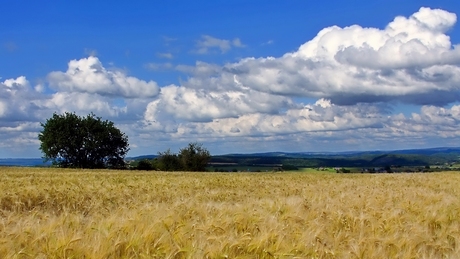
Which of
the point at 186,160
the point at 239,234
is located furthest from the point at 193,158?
the point at 239,234

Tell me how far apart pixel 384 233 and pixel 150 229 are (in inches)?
131

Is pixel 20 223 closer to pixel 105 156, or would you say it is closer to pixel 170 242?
pixel 170 242

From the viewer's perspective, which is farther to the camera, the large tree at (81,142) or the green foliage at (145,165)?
the green foliage at (145,165)

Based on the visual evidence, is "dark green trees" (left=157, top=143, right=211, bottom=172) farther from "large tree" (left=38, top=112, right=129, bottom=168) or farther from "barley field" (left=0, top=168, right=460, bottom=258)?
"barley field" (left=0, top=168, right=460, bottom=258)

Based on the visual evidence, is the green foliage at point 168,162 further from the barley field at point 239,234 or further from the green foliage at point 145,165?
the barley field at point 239,234

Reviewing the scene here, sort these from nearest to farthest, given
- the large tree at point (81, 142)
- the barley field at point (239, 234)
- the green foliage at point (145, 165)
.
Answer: the barley field at point (239, 234)
the large tree at point (81, 142)
the green foliage at point (145, 165)

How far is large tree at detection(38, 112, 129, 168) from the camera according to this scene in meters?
71.8

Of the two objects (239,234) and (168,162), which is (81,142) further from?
(239,234)

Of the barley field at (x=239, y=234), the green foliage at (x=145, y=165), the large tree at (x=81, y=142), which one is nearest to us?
the barley field at (x=239, y=234)

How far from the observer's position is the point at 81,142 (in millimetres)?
73375

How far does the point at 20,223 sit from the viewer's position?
5258 millimetres

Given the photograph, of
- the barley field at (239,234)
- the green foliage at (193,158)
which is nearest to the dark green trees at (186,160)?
the green foliage at (193,158)

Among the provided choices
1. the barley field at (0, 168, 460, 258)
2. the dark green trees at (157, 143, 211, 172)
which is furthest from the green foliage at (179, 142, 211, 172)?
the barley field at (0, 168, 460, 258)

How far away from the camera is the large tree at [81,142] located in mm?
71750
